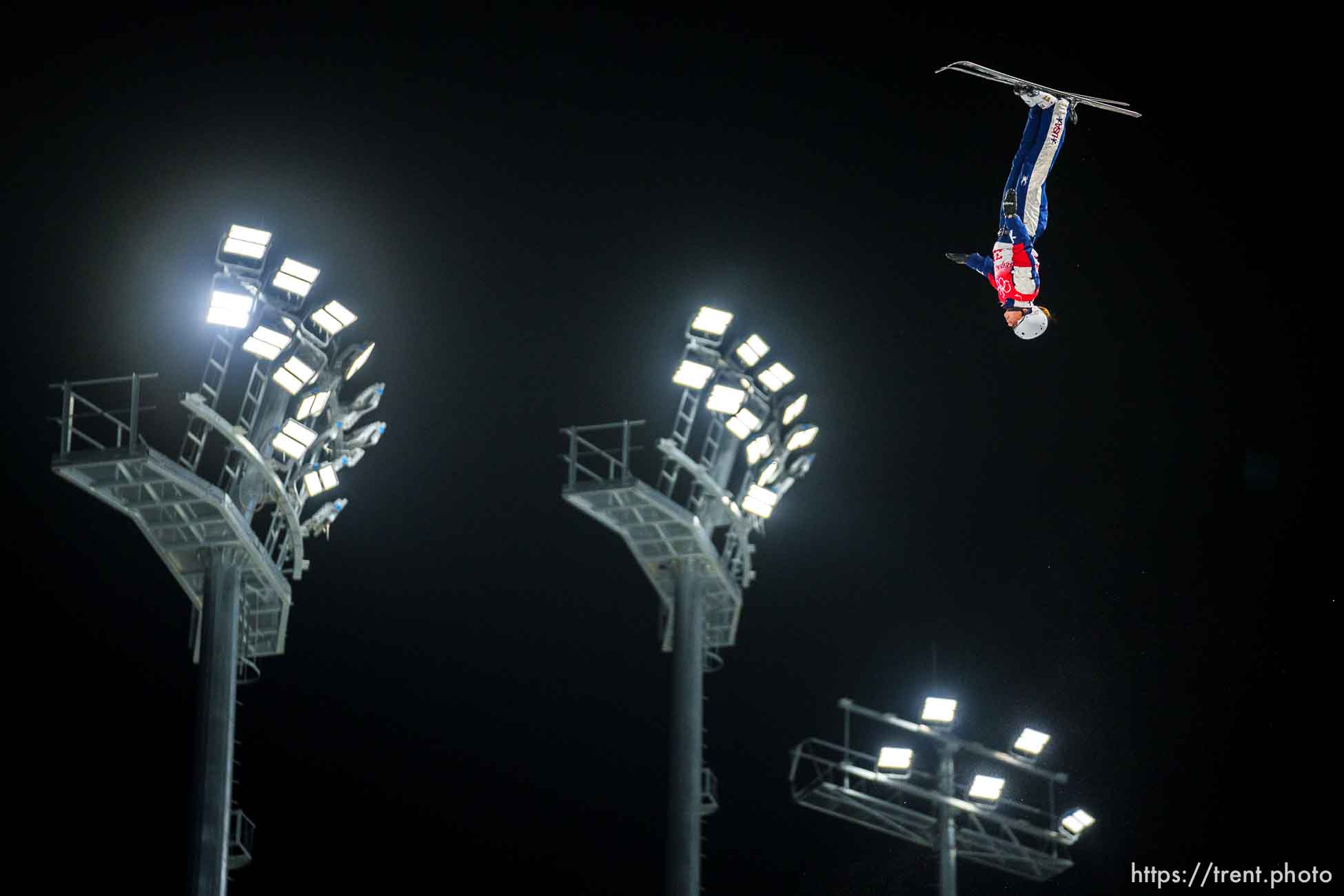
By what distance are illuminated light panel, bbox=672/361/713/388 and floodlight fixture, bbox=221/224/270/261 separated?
289 inches

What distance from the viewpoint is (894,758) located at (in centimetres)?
3806

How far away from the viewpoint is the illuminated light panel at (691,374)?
107ft

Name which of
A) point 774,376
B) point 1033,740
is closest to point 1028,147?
point 774,376

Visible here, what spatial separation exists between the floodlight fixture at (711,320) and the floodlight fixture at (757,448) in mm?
1990

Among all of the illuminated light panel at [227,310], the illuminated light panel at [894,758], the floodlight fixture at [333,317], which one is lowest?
the illuminated light panel at [894,758]

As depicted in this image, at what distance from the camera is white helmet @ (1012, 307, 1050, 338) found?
818 inches

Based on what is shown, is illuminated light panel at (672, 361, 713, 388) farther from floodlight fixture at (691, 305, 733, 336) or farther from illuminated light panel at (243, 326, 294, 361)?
illuminated light panel at (243, 326, 294, 361)

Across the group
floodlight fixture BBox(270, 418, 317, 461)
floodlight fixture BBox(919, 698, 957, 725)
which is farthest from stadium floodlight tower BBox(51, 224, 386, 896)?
floodlight fixture BBox(919, 698, 957, 725)

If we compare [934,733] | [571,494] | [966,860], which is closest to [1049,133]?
[571,494]

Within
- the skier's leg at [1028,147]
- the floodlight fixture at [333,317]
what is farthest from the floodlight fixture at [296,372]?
the skier's leg at [1028,147]

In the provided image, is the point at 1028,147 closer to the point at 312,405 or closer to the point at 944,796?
the point at 312,405

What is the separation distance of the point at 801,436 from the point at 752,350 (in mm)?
1920

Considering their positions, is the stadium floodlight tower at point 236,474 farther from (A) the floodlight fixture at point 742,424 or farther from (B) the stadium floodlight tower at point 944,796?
(B) the stadium floodlight tower at point 944,796

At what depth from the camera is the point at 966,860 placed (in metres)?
42.9
